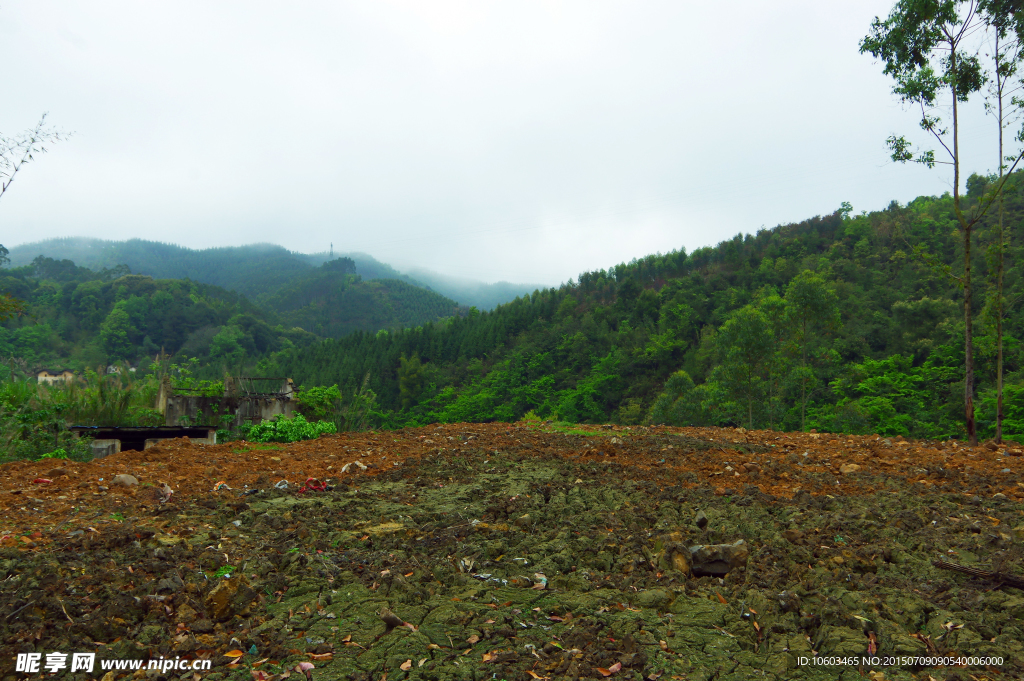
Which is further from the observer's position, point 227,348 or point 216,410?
point 227,348

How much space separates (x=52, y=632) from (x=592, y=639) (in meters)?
2.63

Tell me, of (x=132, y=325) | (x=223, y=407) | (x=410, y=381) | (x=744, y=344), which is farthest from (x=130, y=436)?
(x=132, y=325)

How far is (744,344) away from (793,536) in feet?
66.4

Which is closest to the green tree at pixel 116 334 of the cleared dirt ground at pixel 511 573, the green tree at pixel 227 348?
the green tree at pixel 227 348

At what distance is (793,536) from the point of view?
3994mm

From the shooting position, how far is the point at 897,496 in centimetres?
506

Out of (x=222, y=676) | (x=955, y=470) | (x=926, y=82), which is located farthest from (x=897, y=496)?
(x=926, y=82)

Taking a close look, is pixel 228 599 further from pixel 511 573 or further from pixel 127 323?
pixel 127 323

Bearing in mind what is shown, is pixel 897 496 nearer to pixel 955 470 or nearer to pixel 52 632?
pixel 955 470

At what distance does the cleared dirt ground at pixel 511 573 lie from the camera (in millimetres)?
2564

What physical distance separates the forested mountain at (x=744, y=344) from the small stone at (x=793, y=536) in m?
8.94

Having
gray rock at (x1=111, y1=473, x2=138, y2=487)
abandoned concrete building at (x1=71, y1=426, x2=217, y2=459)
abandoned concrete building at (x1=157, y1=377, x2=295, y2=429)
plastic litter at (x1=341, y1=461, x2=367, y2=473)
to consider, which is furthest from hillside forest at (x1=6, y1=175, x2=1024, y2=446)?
plastic litter at (x1=341, y1=461, x2=367, y2=473)

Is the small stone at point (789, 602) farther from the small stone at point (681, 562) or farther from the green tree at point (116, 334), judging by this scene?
the green tree at point (116, 334)

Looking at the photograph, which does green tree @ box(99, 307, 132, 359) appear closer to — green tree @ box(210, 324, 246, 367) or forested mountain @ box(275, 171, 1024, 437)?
green tree @ box(210, 324, 246, 367)
